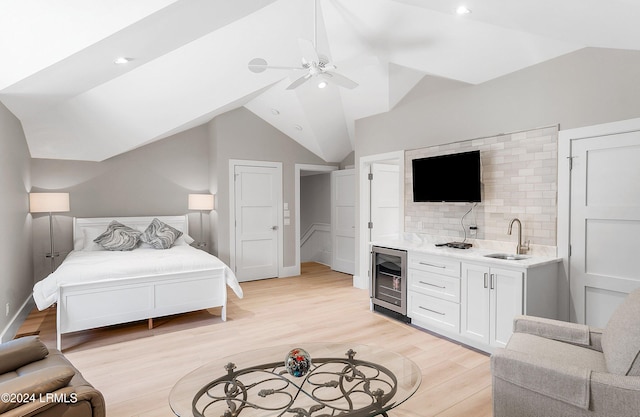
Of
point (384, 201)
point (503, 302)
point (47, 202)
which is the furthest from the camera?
point (384, 201)

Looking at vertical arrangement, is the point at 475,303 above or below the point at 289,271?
above

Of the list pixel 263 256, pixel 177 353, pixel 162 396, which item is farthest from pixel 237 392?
pixel 263 256

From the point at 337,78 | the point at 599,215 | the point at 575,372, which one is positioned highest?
the point at 337,78

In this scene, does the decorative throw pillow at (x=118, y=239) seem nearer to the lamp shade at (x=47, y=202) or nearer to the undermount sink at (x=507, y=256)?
the lamp shade at (x=47, y=202)

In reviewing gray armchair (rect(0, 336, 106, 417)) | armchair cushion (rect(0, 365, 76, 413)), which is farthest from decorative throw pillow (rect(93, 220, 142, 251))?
armchair cushion (rect(0, 365, 76, 413))

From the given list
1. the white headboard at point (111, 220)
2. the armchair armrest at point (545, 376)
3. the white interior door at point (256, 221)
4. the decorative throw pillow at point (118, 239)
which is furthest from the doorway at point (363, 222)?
the armchair armrest at point (545, 376)

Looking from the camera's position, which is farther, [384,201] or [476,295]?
[384,201]

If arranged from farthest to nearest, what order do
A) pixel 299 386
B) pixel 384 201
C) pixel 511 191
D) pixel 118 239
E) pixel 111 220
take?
pixel 384 201
pixel 111 220
pixel 118 239
pixel 511 191
pixel 299 386

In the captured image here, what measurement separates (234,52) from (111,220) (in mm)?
3356

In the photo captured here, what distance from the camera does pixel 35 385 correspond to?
5.16 feet

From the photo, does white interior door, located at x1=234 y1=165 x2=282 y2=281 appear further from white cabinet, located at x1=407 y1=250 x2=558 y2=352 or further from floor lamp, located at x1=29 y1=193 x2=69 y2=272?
white cabinet, located at x1=407 y1=250 x2=558 y2=352

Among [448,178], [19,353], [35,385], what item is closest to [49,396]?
[35,385]

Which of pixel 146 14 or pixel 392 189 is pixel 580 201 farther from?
pixel 146 14

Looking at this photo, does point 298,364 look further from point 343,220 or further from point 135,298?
point 343,220
